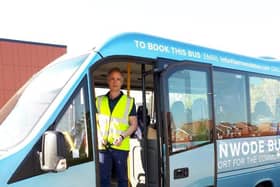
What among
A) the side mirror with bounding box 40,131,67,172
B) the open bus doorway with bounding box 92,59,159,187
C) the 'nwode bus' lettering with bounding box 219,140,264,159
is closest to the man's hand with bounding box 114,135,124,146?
the open bus doorway with bounding box 92,59,159,187

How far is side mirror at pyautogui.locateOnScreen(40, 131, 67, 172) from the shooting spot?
3066 millimetres

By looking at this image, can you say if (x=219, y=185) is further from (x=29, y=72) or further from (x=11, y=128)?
(x=29, y=72)

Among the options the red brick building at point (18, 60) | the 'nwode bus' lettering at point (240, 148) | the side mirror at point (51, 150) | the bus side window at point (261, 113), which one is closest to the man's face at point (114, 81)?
the side mirror at point (51, 150)

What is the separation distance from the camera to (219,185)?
5.13 m

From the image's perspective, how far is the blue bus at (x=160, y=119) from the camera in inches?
131

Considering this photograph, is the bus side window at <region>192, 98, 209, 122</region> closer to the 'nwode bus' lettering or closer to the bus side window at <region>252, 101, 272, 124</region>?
the 'nwode bus' lettering

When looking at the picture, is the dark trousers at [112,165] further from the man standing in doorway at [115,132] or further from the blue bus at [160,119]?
the blue bus at [160,119]

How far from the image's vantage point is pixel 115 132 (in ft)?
14.3

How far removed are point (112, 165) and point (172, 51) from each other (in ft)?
5.14

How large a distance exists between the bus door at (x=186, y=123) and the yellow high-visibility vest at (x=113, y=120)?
410 millimetres

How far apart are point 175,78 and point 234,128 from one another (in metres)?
1.41

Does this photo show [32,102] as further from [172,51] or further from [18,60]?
[18,60]

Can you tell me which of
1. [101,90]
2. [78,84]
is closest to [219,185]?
[101,90]

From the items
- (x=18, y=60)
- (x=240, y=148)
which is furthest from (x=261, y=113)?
(x=18, y=60)
